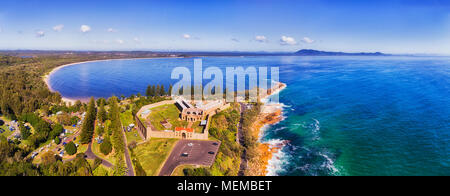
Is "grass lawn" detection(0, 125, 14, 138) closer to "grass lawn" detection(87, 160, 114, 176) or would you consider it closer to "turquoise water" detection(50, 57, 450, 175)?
"grass lawn" detection(87, 160, 114, 176)

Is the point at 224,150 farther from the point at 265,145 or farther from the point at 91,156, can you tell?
the point at 91,156

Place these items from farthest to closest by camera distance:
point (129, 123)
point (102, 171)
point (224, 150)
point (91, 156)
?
1. point (129, 123)
2. point (224, 150)
3. point (91, 156)
4. point (102, 171)

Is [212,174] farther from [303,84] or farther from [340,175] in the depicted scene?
[303,84]

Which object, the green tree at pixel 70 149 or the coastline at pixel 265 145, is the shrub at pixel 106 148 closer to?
the green tree at pixel 70 149

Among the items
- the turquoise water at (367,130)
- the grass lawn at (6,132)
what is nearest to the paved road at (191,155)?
the turquoise water at (367,130)

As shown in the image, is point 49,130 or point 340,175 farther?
point 49,130

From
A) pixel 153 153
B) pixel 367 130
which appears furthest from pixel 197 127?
pixel 367 130
